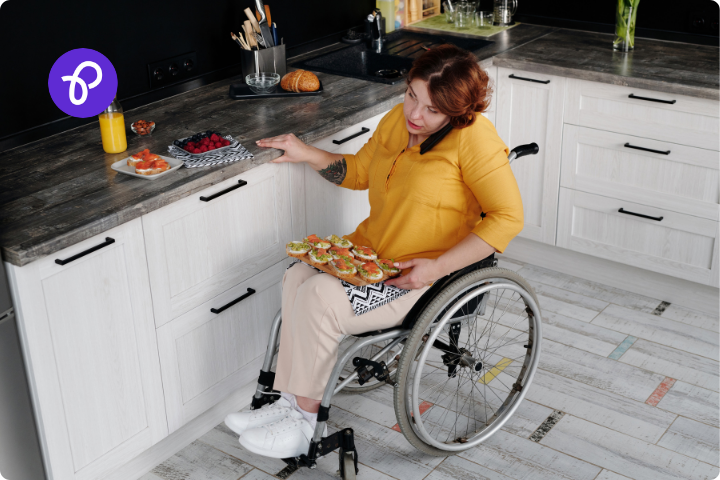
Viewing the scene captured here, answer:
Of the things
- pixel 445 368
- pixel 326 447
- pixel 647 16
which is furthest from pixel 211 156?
pixel 647 16

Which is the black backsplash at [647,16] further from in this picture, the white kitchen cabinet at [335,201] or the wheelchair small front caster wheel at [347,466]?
the wheelchair small front caster wheel at [347,466]

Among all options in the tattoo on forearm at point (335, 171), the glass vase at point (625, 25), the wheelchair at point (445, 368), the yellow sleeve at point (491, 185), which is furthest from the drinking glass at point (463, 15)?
the yellow sleeve at point (491, 185)

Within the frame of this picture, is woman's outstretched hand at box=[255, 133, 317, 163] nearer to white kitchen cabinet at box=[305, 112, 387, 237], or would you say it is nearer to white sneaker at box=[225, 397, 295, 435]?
white kitchen cabinet at box=[305, 112, 387, 237]

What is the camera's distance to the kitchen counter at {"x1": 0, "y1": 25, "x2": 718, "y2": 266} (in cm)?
182

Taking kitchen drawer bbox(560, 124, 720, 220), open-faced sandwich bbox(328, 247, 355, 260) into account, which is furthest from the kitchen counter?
open-faced sandwich bbox(328, 247, 355, 260)

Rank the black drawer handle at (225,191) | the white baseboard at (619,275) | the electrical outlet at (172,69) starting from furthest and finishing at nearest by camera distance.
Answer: the white baseboard at (619,275), the electrical outlet at (172,69), the black drawer handle at (225,191)

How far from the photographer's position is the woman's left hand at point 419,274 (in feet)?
6.52

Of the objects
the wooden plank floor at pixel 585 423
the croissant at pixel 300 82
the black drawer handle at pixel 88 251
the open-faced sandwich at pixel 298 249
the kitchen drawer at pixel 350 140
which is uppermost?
the croissant at pixel 300 82

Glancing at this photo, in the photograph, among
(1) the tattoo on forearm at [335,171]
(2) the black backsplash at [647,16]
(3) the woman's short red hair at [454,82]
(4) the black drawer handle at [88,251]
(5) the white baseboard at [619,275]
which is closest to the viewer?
(4) the black drawer handle at [88,251]

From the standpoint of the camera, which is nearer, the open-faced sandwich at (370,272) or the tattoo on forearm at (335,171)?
the open-faced sandwich at (370,272)

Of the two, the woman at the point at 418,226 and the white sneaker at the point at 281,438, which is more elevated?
the woman at the point at 418,226

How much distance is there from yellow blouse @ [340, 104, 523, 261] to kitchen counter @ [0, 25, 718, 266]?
0.99 feet

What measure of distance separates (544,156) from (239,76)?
48.4 inches

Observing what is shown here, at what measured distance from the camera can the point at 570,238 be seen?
318 centimetres
